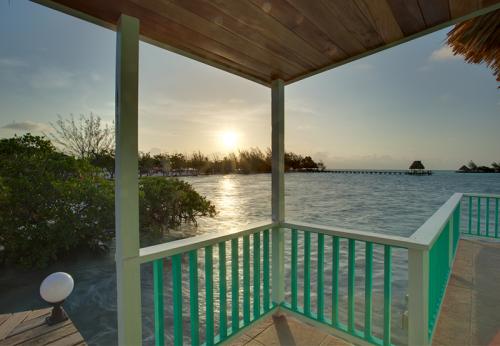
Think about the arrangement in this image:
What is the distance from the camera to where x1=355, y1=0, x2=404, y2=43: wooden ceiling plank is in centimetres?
111

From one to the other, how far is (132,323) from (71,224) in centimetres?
368

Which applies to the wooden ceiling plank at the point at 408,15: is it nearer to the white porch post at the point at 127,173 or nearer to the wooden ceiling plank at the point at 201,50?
the wooden ceiling plank at the point at 201,50

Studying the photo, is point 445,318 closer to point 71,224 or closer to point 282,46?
point 282,46

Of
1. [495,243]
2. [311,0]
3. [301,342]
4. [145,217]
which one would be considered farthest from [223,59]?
[495,243]

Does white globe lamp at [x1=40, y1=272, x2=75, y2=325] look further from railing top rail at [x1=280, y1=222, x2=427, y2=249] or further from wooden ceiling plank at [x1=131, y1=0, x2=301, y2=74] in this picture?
wooden ceiling plank at [x1=131, y1=0, x2=301, y2=74]

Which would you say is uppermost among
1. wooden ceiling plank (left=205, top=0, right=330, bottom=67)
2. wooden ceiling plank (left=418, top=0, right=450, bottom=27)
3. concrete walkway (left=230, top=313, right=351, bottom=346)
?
wooden ceiling plank (left=418, top=0, right=450, bottom=27)

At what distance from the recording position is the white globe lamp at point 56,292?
6.20 feet

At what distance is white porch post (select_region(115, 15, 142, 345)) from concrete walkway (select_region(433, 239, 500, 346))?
6.70 feet

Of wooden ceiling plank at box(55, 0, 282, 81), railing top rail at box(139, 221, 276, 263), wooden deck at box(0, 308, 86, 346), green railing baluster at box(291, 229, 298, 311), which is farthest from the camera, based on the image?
green railing baluster at box(291, 229, 298, 311)

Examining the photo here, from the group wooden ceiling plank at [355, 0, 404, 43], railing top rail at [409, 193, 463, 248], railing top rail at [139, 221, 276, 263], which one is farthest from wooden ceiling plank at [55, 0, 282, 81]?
railing top rail at [409, 193, 463, 248]

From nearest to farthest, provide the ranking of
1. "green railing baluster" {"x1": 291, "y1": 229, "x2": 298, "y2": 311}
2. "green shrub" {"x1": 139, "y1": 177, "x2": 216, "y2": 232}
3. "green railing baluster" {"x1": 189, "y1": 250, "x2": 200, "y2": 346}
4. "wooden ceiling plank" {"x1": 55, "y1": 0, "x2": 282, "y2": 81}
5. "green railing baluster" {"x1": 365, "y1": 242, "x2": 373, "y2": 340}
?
"wooden ceiling plank" {"x1": 55, "y1": 0, "x2": 282, "y2": 81}, "green railing baluster" {"x1": 189, "y1": 250, "x2": 200, "y2": 346}, "green railing baluster" {"x1": 365, "y1": 242, "x2": 373, "y2": 340}, "green railing baluster" {"x1": 291, "y1": 229, "x2": 298, "y2": 311}, "green shrub" {"x1": 139, "y1": 177, "x2": 216, "y2": 232}

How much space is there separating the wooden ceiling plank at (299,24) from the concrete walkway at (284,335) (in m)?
2.02

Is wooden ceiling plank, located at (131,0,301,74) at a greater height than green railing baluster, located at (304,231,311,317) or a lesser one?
greater

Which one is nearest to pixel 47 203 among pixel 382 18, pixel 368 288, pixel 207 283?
pixel 207 283
